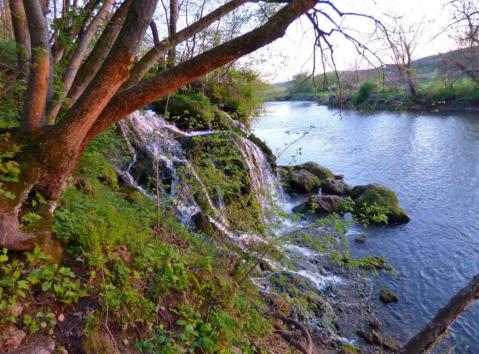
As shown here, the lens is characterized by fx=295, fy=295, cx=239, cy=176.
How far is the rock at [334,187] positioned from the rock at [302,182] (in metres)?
0.46

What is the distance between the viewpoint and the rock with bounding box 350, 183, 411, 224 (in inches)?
418

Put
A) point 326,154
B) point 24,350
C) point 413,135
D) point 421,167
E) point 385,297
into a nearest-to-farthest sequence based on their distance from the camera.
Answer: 1. point 24,350
2. point 385,297
3. point 421,167
4. point 326,154
5. point 413,135

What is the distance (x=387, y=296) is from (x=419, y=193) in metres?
7.16

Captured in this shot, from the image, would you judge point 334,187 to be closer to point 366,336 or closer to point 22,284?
point 366,336

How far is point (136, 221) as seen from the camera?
4188 millimetres

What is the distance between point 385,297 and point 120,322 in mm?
6517

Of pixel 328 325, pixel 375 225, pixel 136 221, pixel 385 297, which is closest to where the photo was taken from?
pixel 136 221

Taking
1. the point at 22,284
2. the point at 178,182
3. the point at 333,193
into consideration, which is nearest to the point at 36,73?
the point at 22,284

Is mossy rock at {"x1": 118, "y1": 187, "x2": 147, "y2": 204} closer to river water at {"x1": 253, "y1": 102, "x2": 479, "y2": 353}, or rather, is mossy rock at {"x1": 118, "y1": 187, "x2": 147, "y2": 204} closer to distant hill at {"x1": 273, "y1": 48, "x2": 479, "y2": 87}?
river water at {"x1": 253, "y1": 102, "x2": 479, "y2": 353}

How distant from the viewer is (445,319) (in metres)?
3.80

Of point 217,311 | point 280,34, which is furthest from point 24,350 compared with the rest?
point 280,34

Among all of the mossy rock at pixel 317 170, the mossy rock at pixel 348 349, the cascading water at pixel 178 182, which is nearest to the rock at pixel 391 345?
the mossy rock at pixel 348 349

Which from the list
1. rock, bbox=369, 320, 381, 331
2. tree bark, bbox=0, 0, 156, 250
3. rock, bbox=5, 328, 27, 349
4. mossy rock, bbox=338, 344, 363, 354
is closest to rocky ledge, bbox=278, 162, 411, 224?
rock, bbox=369, 320, 381, 331

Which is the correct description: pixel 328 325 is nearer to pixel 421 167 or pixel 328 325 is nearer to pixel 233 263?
pixel 233 263
